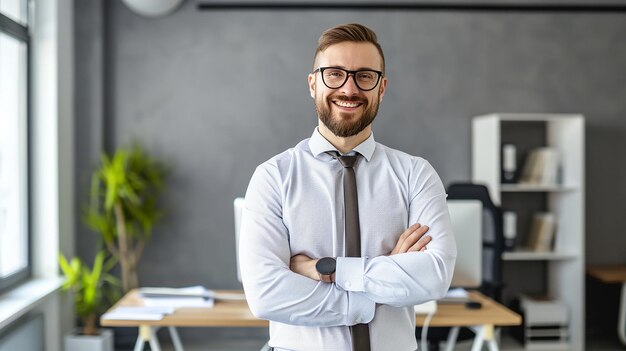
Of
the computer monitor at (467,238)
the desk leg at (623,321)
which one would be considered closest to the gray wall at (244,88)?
the desk leg at (623,321)

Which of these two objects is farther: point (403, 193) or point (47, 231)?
point (47, 231)

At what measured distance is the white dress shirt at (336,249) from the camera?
172 centimetres

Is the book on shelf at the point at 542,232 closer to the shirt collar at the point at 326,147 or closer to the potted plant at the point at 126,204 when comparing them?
the potted plant at the point at 126,204

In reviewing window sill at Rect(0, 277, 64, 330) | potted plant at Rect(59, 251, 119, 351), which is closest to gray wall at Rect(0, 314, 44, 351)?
window sill at Rect(0, 277, 64, 330)

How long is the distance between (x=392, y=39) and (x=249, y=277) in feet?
12.9

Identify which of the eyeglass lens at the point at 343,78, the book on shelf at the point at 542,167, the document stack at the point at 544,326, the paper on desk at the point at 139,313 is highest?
the eyeglass lens at the point at 343,78

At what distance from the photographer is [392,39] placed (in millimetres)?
5406

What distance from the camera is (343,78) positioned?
171 cm

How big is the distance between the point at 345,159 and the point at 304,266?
30 centimetres

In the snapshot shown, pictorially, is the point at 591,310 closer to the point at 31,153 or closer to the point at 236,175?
the point at 236,175

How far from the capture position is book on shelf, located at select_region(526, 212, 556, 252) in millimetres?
5270

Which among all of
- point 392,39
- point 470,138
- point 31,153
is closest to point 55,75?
point 31,153

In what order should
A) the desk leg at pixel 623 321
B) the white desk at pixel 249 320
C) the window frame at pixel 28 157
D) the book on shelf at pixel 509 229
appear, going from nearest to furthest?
the white desk at pixel 249 320 → the window frame at pixel 28 157 → the desk leg at pixel 623 321 → the book on shelf at pixel 509 229

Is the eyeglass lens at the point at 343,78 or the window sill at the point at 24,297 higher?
the eyeglass lens at the point at 343,78
